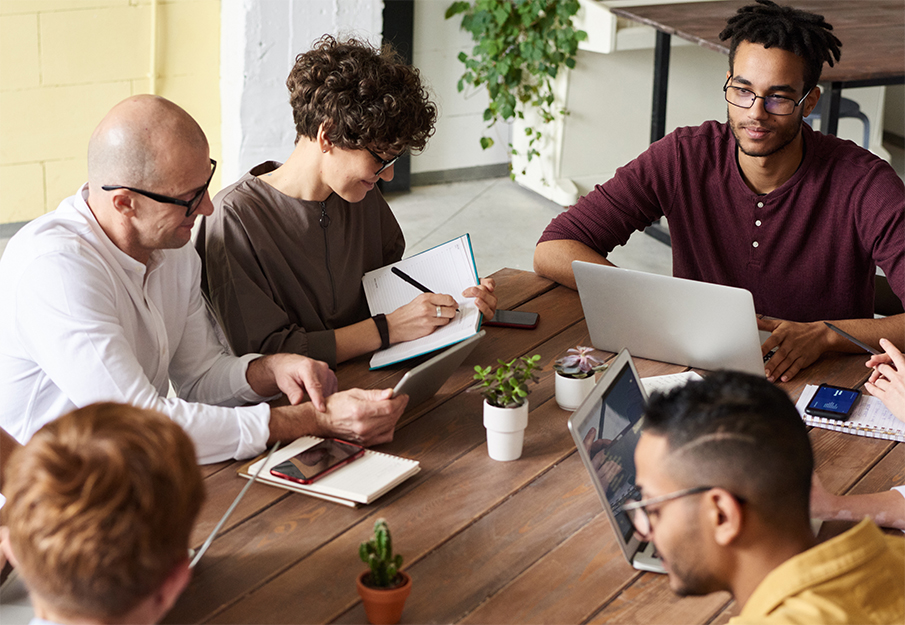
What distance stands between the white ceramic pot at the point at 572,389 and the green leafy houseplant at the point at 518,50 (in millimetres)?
3289

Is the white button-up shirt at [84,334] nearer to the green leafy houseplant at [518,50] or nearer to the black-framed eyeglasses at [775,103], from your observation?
the black-framed eyeglasses at [775,103]

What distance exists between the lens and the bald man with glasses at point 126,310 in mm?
1553

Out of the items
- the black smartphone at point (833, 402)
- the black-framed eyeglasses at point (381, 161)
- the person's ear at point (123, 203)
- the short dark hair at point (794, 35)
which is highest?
the short dark hair at point (794, 35)

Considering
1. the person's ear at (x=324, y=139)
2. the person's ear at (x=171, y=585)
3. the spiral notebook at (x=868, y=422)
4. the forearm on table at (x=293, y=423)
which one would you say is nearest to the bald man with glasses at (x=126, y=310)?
the forearm on table at (x=293, y=423)

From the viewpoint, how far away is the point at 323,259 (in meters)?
2.15

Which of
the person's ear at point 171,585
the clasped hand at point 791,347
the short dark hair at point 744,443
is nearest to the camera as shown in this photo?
the person's ear at point 171,585

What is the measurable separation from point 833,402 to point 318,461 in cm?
96

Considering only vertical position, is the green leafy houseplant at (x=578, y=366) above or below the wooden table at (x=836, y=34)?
below

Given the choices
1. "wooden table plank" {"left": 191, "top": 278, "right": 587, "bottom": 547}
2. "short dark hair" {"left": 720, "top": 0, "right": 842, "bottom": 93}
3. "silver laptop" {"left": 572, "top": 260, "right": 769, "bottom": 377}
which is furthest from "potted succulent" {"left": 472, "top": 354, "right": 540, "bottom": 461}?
"short dark hair" {"left": 720, "top": 0, "right": 842, "bottom": 93}

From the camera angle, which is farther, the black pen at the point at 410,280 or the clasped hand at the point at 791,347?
the black pen at the point at 410,280

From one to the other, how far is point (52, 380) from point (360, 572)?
740 mm

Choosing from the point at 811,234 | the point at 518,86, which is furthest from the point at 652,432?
the point at 518,86

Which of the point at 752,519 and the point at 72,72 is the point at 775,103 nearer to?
the point at 752,519

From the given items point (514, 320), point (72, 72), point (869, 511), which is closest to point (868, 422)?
point (869, 511)
